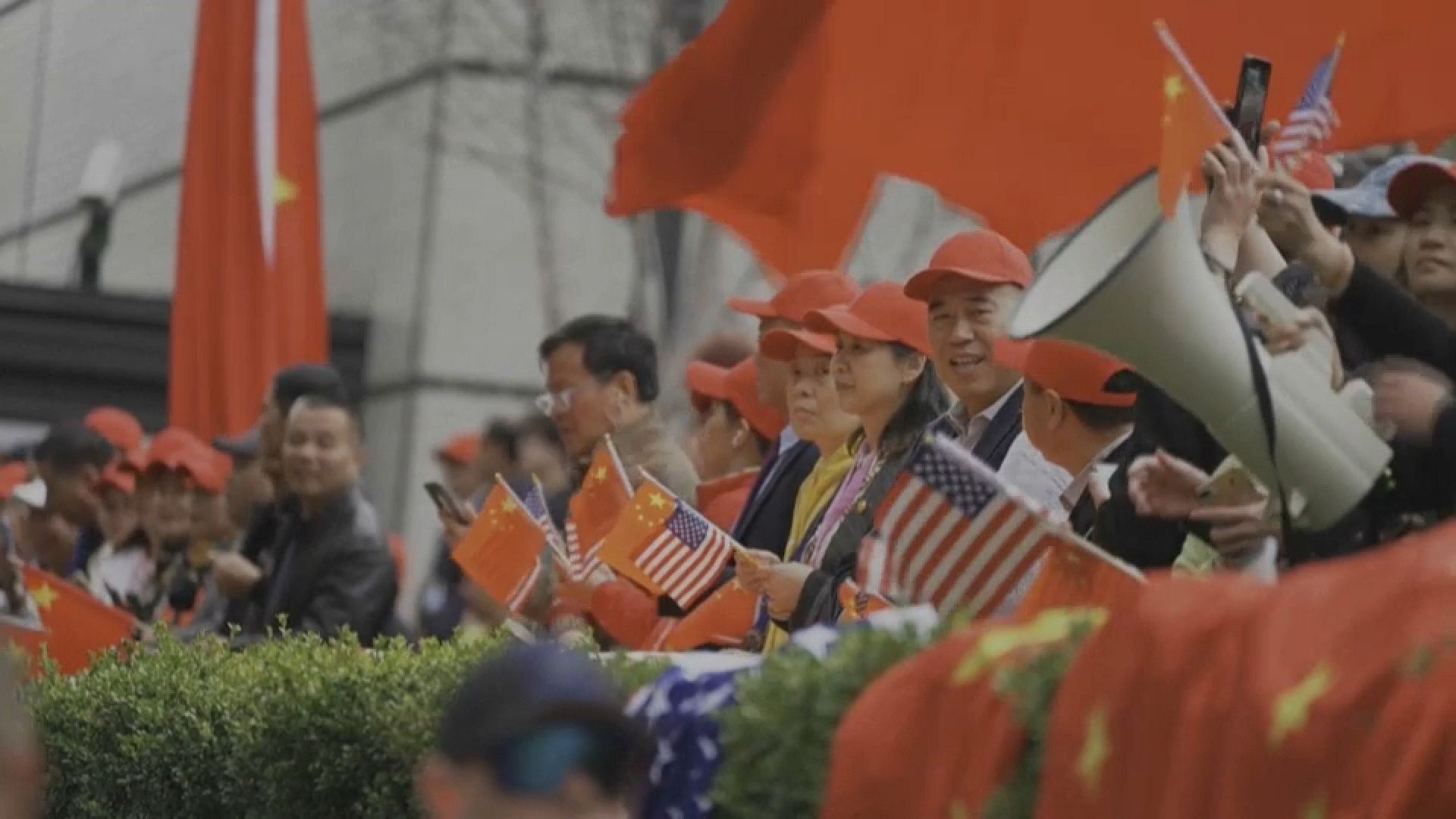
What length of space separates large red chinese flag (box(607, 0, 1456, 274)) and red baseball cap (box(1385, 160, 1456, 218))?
2.67 meters

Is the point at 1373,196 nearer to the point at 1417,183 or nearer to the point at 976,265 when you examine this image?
the point at 1417,183

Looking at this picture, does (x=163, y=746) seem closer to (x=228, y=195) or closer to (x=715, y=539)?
(x=715, y=539)

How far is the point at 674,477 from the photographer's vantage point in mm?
10914

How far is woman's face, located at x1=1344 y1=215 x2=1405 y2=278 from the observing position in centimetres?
767

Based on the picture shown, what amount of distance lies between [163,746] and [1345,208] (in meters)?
3.37

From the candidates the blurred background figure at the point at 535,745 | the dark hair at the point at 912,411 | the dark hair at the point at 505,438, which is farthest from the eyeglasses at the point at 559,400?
the blurred background figure at the point at 535,745

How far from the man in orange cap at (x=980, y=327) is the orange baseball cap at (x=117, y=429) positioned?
821cm

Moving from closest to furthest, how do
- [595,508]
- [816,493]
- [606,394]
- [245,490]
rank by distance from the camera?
1. [816,493]
2. [595,508]
3. [606,394]
4. [245,490]

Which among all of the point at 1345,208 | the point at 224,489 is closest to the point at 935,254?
the point at 1345,208

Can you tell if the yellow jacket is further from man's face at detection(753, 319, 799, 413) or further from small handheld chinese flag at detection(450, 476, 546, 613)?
small handheld chinese flag at detection(450, 476, 546, 613)

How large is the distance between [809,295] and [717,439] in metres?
1.34

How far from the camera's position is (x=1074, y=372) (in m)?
8.24

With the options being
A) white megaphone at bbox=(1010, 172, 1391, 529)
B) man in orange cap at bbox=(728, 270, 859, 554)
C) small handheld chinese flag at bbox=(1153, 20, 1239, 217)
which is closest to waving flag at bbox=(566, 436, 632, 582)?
man in orange cap at bbox=(728, 270, 859, 554)

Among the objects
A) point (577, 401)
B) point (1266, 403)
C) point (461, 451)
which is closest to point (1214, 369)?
point (1266, 403)
